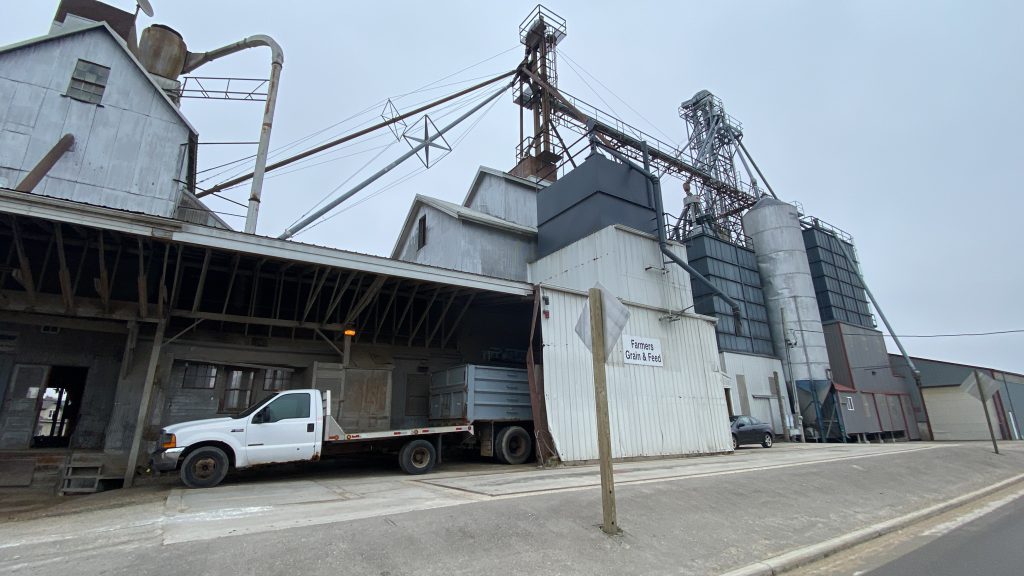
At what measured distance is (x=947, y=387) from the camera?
106ft

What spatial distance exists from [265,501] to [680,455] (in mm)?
11616

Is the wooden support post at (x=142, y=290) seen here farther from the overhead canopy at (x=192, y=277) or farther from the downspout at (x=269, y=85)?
the downspout at (x=269, y=85)

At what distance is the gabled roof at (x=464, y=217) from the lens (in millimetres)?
20031

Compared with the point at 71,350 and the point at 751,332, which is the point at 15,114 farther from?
the point at 751,332

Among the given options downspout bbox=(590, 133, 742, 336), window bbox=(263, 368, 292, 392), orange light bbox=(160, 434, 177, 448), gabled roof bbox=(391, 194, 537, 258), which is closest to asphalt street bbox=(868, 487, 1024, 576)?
orange light bbox=(160, 434, 177, 448)

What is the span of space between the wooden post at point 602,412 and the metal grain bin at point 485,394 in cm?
707

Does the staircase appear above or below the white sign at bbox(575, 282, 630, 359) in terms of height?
below

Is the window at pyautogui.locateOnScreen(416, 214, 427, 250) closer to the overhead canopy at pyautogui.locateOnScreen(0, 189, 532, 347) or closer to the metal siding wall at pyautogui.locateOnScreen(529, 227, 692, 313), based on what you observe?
the metal siding wall at pyautogui.locateOnScreen(529, 227, 692, 313)

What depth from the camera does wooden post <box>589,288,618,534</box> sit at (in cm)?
534

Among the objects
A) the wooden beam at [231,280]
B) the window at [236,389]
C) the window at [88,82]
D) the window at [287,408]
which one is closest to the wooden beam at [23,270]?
the wooden beam at [231,280]

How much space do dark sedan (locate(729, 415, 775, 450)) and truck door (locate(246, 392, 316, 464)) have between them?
17962mm

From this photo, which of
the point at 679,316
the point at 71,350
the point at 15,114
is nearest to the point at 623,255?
the point at 679,316

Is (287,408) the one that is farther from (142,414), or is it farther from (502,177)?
(502,177)

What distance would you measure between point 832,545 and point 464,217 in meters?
16.3
